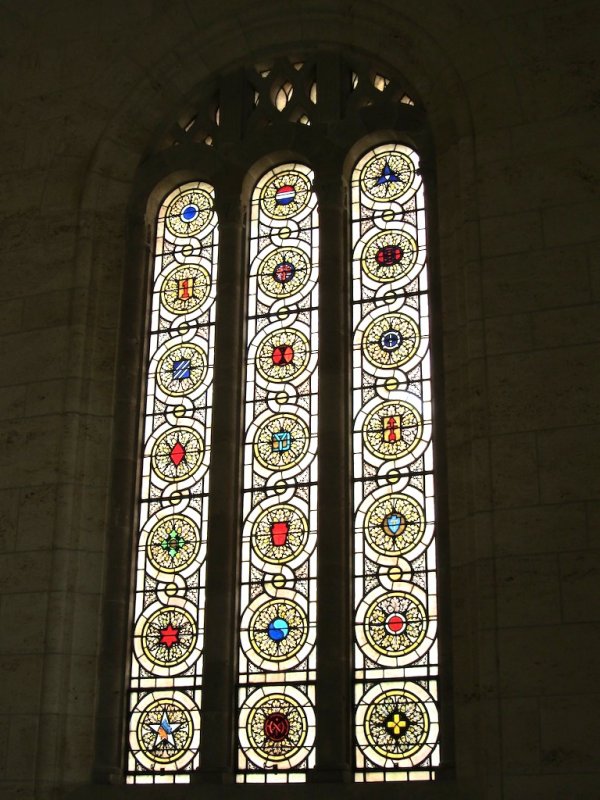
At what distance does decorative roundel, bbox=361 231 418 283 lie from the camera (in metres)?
11.3

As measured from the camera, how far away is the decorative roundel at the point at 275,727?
32.7 ft

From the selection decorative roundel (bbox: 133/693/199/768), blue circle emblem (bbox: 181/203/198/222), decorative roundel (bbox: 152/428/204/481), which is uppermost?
blue circle emblem (bbox: 181/203/198/222)

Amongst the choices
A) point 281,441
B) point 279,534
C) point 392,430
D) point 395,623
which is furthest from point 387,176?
point 395,623

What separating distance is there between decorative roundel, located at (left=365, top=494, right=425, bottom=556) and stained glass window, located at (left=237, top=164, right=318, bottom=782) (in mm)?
526

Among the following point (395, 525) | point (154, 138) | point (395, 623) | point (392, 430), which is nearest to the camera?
point (395, 623)

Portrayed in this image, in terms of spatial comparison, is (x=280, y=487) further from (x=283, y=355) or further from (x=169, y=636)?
(x=169, y=636)

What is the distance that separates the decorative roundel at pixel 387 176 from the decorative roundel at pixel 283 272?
89cm

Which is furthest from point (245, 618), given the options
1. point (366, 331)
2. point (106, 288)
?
point (106, 288)

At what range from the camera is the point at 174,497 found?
11156 mm

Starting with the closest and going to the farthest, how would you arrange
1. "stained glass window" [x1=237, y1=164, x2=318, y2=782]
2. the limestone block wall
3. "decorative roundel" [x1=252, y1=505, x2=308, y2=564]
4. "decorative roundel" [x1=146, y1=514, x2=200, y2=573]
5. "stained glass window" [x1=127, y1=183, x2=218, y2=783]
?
1. the limestone block wall
2. "stained glass window" [x1=237, y1=164, x2=318, y2=782]
3. "stained glass window" [x1=127, y1=183, x2=218, y2=783]
4. "decorative roundel" [x1=252, y1=505, x2=308, y2=564]
5. "decorative roundel" [x1=146, y1=514, x2=200, y2=573]

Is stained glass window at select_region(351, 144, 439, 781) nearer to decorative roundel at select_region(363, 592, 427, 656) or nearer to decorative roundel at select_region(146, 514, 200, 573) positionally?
decorative roundel at select_region(363, 592, 427, 656)

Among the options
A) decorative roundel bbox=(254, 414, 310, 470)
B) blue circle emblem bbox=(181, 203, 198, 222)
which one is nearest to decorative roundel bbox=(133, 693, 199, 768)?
decorative roundel bbox=(254, 414, 310, 470)

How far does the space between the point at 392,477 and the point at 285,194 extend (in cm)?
318

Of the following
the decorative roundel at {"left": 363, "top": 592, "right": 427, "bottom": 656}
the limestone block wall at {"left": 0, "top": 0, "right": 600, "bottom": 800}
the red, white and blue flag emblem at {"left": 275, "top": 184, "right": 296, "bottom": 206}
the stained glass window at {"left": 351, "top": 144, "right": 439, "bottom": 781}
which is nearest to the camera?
the limestone block wall at {"left": 0, "top": 0, "right": 600, "bottom": 800}
